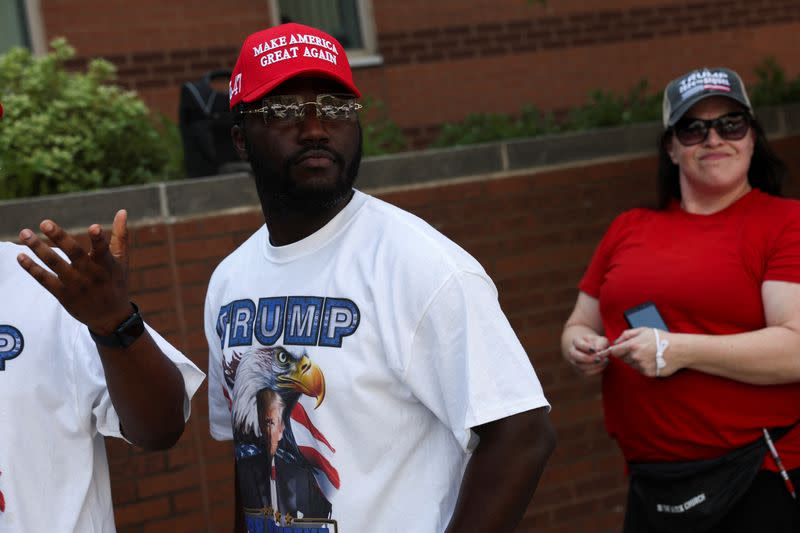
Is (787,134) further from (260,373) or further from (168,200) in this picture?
(260,373)

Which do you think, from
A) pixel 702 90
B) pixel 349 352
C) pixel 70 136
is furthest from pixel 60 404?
pixel 70 136

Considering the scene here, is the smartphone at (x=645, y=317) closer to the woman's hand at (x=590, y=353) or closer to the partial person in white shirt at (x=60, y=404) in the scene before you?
the woman's hand at (x=590, y=353)

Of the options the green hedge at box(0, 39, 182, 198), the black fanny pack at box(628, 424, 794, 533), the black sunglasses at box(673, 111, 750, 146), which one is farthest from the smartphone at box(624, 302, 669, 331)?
the green hedge at box(0, 39, 182, 198)

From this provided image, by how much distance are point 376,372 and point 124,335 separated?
50 cm

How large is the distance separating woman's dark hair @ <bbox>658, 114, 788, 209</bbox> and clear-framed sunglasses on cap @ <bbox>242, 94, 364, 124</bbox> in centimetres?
157

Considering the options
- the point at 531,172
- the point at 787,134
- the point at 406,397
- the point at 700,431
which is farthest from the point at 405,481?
the point at 787,134

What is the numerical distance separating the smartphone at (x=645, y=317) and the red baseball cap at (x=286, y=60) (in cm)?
134

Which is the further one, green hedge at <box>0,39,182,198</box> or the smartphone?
green hedge at <box>0,39,182,198</box>

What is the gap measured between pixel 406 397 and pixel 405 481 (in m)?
0.16

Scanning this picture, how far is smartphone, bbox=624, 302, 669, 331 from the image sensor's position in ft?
11.1

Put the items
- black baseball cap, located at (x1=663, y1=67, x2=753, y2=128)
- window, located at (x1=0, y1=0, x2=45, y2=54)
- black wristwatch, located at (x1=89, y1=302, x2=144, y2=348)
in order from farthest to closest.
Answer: window, located at (x1=0, y1=0, x2=45, y2=54) → black baseball cap, located at (x1=663, y1=67, x2=753, y2=128) → black wristwatch, located at (x1=89, y1=302, x2=144, y2=348)

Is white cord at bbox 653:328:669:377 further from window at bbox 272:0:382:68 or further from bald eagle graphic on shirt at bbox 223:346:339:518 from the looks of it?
window at bbox 272:0:382:68

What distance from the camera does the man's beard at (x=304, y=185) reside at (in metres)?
2.37

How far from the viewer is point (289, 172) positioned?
2371 mm
